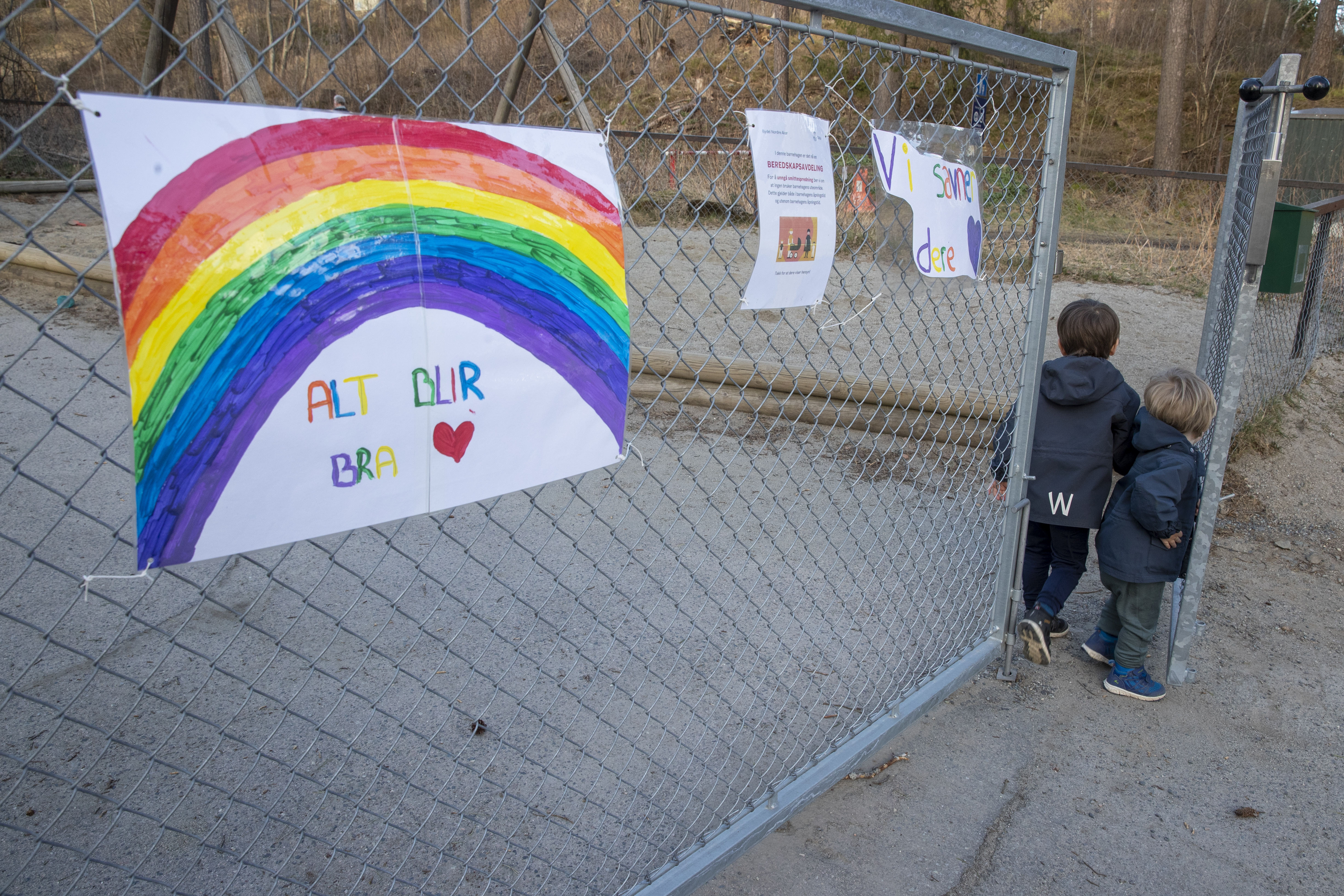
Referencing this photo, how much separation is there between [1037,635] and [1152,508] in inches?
26.9

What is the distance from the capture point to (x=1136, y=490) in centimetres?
299

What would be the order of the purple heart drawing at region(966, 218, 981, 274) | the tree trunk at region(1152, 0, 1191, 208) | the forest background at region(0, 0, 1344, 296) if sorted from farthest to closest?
the tree trunk at region(1152, 0, 1191, 208) < the forest background at region(0, 0, 1344, 296) < the purple heart drawing at region(966, 218, 981, 274)

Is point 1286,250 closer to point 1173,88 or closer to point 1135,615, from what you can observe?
point 1135,615

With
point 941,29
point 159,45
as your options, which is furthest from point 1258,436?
point 159,45

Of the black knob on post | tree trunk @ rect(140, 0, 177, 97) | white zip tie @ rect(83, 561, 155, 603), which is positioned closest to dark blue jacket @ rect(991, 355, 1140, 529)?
the black knob on post

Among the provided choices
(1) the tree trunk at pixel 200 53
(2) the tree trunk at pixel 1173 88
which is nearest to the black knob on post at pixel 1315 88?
(1) the tree trunk at pixel 200 53

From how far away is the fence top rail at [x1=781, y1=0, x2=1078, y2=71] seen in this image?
78.1 inches

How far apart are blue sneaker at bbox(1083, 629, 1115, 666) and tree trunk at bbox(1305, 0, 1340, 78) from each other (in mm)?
20515

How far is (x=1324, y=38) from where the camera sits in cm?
1834

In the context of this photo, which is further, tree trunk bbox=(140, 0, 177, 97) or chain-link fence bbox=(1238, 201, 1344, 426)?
chain-link fence bbox=(1238, 201, 1344, 426)

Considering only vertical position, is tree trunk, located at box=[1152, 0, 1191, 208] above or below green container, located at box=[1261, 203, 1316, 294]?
below

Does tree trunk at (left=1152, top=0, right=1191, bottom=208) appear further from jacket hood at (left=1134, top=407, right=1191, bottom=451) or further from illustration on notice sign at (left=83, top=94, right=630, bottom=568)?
illustration on notice sign at (left=83, top=94, right=630, bottom=568)

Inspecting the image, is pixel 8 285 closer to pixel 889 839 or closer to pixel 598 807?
pixel 598 807

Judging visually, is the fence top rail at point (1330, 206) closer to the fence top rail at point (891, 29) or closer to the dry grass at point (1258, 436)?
the dry grass at point (1258, 436)
